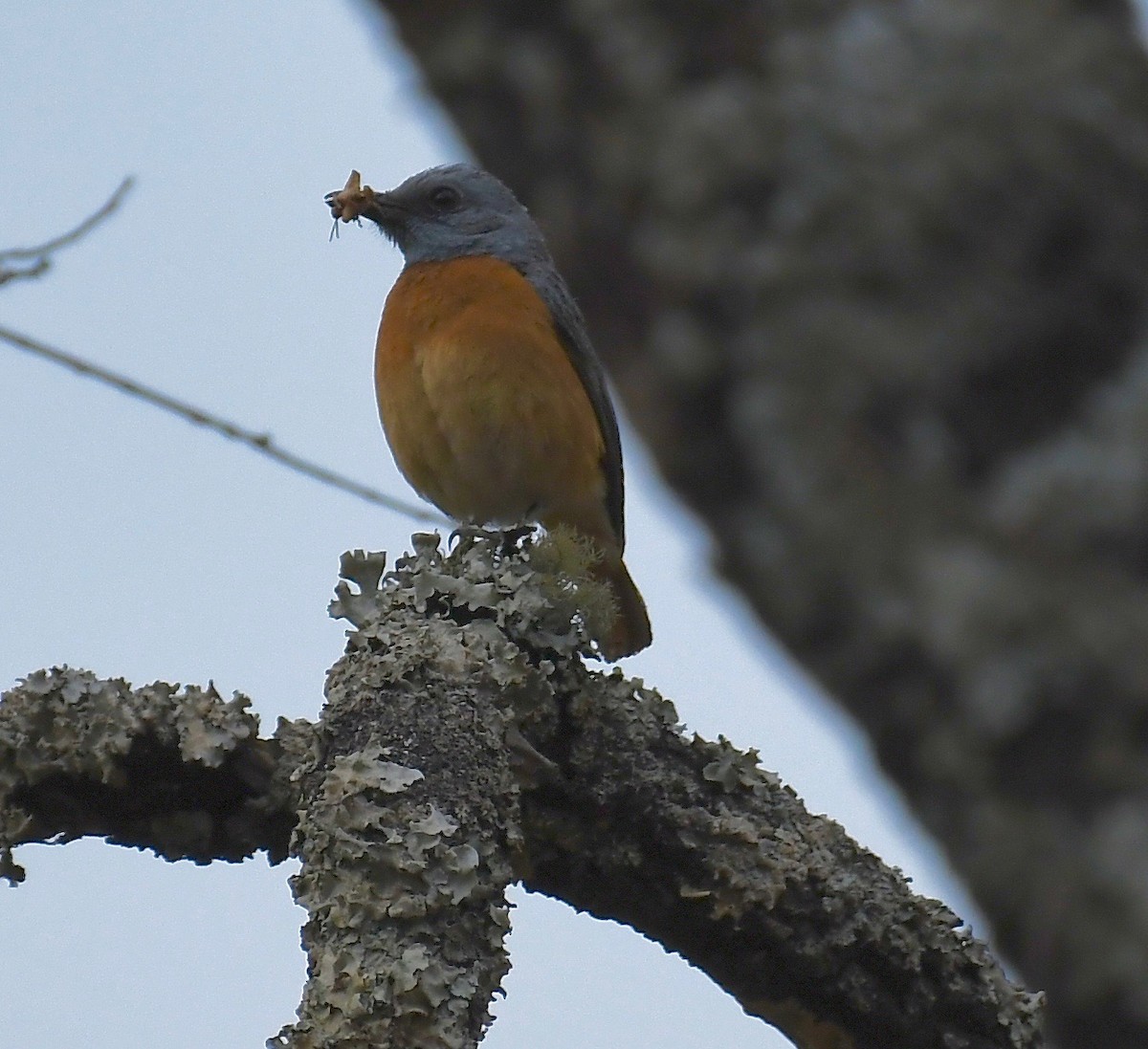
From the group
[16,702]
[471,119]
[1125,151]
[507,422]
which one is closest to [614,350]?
[471,119]

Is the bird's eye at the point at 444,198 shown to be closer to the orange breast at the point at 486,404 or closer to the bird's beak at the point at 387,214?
the bird's beak at the point at 387,214

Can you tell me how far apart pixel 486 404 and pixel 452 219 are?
44.4 inches

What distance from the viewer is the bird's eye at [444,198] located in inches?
219

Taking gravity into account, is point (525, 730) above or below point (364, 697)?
above

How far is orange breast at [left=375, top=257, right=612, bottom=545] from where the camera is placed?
475 centimetres

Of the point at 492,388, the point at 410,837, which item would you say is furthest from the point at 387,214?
the point at 410,837

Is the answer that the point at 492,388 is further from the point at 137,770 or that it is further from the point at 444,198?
the point at 137,770

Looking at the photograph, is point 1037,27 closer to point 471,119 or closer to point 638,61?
point 638,61

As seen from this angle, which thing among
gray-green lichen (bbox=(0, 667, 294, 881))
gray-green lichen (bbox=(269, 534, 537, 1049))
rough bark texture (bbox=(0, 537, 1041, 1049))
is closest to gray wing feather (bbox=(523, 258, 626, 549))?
rough bark texture (bbox=(0, 537, 1041, 1049))

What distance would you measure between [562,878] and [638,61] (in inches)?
53.6

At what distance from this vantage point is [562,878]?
2.51 m

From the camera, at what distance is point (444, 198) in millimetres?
5570

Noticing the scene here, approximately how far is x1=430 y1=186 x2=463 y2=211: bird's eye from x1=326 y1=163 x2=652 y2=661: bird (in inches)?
0.9

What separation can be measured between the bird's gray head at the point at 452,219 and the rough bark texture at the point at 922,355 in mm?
3567
